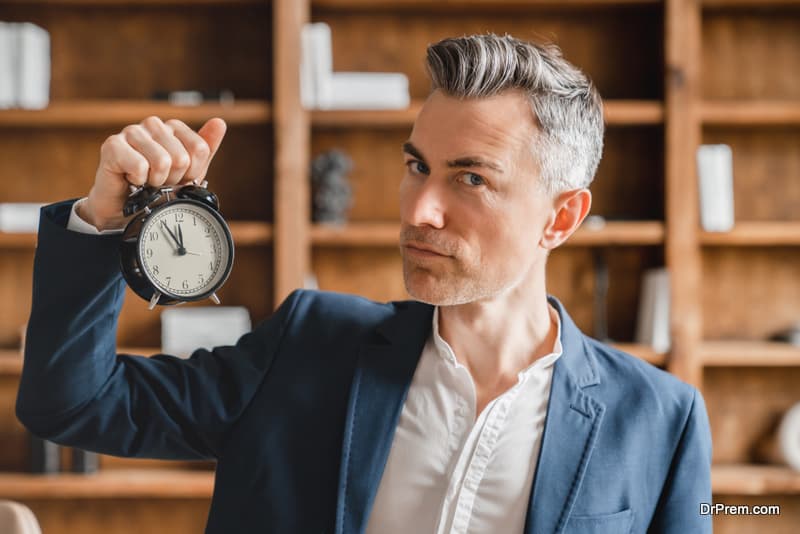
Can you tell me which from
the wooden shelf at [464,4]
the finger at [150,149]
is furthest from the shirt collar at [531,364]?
the wooden shelf at [464,4]

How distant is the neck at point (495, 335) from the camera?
130cm

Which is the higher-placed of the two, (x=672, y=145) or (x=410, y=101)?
(x=410, y=101)

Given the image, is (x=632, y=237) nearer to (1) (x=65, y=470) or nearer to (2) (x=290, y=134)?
(2) (x=290, y=134)

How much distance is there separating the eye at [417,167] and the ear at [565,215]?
0.81ft

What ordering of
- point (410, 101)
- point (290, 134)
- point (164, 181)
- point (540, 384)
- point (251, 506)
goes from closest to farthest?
point (164, 181) → point (251, 506) → point (540, 384) → point (290, 134) → point (410, 101)

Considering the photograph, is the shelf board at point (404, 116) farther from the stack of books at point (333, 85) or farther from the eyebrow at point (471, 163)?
the eyebrow at point (471, 163)

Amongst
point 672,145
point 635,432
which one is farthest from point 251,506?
point 672,145

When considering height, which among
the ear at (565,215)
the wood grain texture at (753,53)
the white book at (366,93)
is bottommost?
the ear at (565,215)

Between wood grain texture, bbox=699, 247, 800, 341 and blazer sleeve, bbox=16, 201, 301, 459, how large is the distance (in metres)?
2.21

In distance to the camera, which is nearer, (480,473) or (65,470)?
(480,473)

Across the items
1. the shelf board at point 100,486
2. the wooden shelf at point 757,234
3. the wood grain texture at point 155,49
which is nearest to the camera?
the shelf board at point 100,486

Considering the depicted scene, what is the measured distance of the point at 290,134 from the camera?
8.82 feet

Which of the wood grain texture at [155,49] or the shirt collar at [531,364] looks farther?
the wood grain texture at [155,49]

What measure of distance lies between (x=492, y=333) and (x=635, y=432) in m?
0.27
